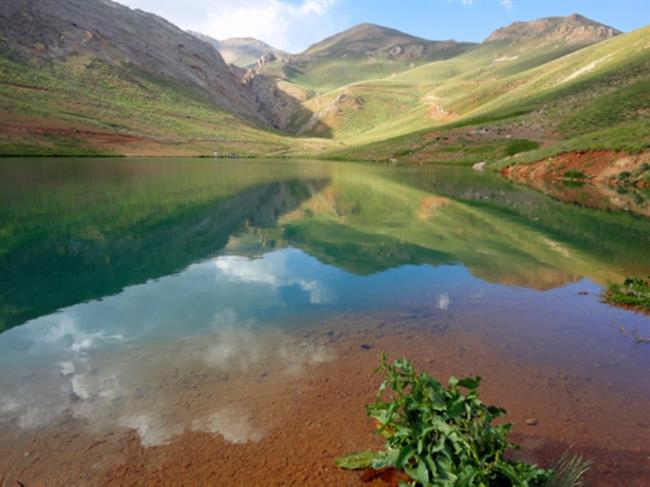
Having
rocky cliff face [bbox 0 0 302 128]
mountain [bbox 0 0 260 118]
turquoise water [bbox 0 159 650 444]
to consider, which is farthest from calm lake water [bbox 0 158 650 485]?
mountain [bbox 0 0 260 118]

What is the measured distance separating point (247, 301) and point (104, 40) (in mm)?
175495

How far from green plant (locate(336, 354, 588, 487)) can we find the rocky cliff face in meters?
157

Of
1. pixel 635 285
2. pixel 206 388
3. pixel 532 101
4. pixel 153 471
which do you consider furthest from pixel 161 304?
pixel 532 101

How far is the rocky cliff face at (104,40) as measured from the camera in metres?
135

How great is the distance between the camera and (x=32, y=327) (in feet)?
38.2

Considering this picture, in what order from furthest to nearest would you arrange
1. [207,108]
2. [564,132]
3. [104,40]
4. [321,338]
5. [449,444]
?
[207,108] < [104,40] < [564,132] < [321,338] < [449,444]

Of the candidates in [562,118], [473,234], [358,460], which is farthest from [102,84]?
[358,460]

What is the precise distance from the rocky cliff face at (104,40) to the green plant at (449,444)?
156686 millimetres

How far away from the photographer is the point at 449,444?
18.0ft

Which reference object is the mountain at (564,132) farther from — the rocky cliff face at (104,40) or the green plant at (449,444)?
the rocky cliff face at (104,40)

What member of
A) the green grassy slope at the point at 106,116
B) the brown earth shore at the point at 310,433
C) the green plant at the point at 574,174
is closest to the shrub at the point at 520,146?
the green plant at the point at 574,174

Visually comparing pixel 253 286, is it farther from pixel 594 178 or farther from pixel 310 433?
pixel 594 178

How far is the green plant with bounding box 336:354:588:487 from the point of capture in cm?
517

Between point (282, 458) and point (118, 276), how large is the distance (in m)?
12.1
